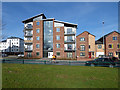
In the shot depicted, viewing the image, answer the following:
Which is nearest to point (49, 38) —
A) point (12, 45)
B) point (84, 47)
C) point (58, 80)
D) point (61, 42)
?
point (61, 42)

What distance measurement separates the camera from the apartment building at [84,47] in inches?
1128

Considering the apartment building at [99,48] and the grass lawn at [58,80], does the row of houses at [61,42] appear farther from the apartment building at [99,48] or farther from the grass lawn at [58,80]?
the grass lawn at [58,80]

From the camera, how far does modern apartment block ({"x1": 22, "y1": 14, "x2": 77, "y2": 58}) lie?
96.9 ft

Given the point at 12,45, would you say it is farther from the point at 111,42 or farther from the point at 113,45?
the point at 113,45

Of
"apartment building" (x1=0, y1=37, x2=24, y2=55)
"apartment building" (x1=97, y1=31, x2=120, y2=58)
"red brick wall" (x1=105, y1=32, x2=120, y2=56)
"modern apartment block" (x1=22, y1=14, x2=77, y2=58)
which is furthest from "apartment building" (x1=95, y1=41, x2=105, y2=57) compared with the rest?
"apartment building" (x1=0, y1=37, x2=24, y2=55)

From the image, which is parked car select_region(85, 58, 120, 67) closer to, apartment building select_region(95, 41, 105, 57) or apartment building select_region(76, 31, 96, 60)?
apartment building select_region(76, 31, 96, 60)

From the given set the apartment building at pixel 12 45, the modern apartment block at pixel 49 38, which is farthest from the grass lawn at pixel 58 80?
the apartment building at pixel 12 45

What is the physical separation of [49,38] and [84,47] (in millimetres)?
14480

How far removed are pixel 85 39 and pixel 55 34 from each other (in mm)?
12004

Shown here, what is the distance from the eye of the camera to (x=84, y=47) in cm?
2905

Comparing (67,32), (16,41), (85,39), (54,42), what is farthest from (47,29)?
(16,41)

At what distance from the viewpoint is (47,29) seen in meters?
31.9

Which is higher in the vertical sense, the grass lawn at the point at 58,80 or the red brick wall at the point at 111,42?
the red brick wall at the point at 111,42

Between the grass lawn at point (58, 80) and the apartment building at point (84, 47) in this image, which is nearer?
the grass lawn at point (58, 80)
